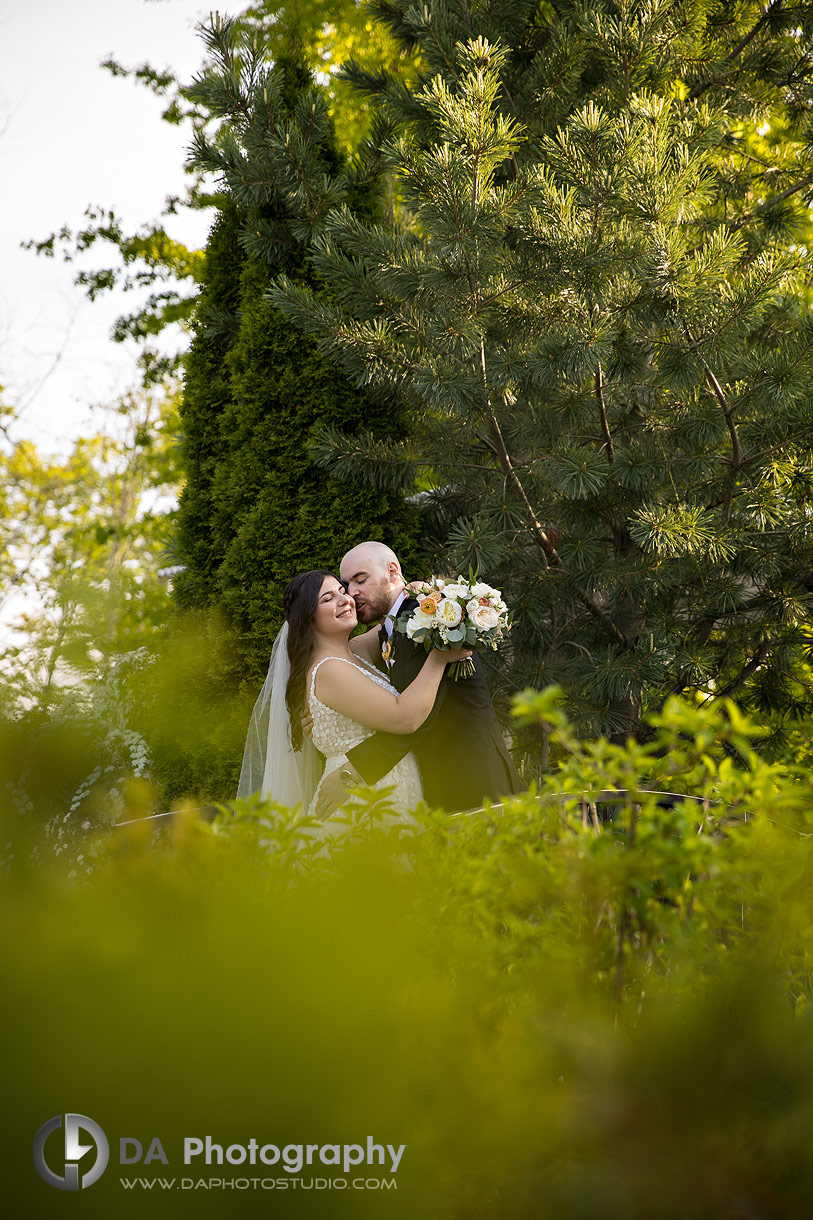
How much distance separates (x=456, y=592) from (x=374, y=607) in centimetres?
110

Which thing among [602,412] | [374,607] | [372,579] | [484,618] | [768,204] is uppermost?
[768,204]

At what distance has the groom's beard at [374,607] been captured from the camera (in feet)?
13.9

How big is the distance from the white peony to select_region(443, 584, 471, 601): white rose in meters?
0.07

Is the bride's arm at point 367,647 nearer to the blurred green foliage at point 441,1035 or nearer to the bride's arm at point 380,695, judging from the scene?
the bride's arm at point 380,695

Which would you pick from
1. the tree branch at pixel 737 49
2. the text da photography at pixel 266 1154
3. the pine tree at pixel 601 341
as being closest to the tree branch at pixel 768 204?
the pine tree at pixel 601 341

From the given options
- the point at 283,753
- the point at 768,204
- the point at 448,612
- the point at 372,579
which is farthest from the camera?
the point at 768,204

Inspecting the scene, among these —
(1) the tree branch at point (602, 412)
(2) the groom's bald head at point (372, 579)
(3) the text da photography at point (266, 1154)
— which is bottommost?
(3) the text da photography at point (266, 1154)

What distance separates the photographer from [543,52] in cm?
504

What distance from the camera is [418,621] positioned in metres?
3.21

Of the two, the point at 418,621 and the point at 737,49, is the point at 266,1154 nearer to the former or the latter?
the point at 418,621

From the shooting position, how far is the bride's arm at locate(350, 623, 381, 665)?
444cm

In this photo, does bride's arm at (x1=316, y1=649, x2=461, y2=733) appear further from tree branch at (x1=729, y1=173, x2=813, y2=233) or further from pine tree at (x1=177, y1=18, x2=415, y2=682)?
tree branch at (x1=729, y1=173, x2=813, y2=233)

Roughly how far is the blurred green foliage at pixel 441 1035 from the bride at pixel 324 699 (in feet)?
6.47

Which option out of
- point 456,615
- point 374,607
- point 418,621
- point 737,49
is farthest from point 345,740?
point 737,49
